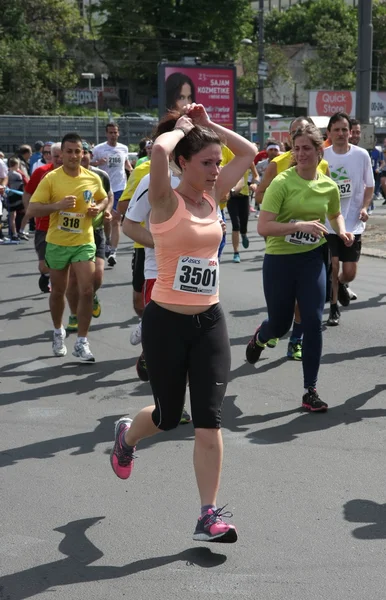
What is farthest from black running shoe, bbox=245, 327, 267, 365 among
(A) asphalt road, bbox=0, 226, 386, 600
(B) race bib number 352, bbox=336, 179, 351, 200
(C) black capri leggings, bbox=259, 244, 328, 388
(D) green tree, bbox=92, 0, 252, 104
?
(D) green tree, bbox=92, 0, 252, 104

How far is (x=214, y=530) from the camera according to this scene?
13.2 feet

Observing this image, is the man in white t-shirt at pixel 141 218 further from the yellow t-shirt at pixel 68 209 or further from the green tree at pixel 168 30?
the green tree at pixel 168 30

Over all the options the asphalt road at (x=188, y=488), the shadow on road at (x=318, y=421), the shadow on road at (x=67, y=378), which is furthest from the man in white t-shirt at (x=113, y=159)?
the shadow on road at (x=318, y=421)

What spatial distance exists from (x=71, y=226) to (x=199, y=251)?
402 cm

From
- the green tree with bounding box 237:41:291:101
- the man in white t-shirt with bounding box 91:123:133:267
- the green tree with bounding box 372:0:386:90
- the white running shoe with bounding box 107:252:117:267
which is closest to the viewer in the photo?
the white running shoe with bounding box 107:252:117:267

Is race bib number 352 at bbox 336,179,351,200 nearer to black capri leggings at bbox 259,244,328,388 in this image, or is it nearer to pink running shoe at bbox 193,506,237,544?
black capri leggings at bbox 259,244,328,388

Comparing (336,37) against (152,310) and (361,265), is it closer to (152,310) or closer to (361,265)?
(361,265)

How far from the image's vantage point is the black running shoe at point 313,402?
634 centimetres

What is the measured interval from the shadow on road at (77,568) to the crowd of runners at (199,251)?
Result: 11 cm

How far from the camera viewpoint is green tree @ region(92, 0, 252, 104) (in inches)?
2943

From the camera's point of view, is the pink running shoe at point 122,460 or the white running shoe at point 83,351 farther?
the white running shoe at point 83,351

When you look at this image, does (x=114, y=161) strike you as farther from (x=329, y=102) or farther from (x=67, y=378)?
(x=329, y=102)

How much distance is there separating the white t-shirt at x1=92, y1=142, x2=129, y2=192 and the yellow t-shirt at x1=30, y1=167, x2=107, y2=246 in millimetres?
7419

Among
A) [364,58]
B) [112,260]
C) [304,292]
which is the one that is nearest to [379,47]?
[364,58]
